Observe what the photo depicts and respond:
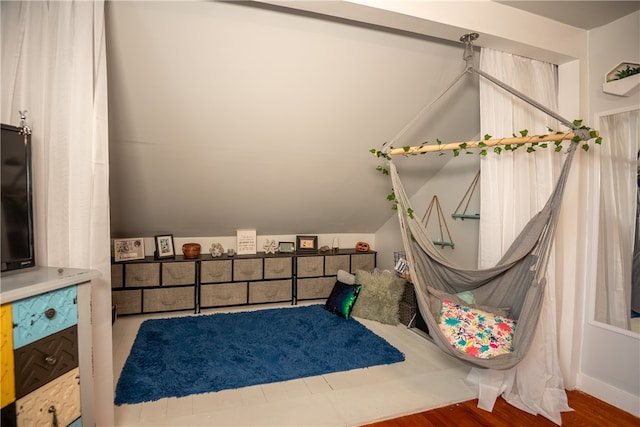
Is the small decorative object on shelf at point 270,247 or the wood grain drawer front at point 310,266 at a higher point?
the small decorative object on shelf at point 270,247

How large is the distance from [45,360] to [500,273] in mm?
2389

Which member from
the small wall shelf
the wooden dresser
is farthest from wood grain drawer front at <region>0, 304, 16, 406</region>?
the small wall shelf

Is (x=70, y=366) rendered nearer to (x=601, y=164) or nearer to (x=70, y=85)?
(x=70, y=85)

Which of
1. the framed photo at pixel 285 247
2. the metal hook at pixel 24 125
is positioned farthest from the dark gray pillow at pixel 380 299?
the metal hook at pixel 24 125

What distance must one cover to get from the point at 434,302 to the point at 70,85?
2452mm

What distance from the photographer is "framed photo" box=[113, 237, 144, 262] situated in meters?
3.51

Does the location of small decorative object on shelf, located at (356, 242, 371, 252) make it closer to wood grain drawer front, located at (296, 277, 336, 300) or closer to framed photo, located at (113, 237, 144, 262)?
wood grain drawer front, located at (296, 277, 336, 300)

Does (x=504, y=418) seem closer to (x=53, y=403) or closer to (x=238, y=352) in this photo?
(x=238, y=352)

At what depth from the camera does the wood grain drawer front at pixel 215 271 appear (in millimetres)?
3736

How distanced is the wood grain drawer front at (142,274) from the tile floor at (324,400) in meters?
0.90

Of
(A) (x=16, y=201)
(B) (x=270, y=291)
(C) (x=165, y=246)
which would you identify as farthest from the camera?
(B) (x=270, y=291)

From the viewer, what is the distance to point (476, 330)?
2166 mm

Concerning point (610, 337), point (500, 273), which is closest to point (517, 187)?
point (500, 273)

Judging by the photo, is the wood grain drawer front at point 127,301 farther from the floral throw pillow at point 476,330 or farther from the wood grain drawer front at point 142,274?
the floral throw pillow at point 476,330
